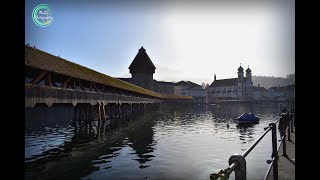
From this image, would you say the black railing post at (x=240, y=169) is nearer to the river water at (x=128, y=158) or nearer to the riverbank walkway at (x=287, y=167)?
the riverbank walkway at (x=287, y=167)

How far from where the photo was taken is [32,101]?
1212 centimetres

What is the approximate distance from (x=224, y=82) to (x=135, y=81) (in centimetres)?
6102

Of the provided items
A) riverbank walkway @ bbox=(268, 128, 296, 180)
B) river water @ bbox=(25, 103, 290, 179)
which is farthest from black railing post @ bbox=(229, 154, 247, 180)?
river water @ bbox=(25, 103, 290, 179)

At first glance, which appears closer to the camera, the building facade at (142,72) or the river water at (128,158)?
the river water at (128,158)

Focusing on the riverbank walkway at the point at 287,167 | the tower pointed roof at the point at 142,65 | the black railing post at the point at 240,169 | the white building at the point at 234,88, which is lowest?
the riverbank walkway at the point at 287,167

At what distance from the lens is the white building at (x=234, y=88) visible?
108 metres

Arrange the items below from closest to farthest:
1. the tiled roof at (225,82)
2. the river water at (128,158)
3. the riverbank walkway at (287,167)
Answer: the riverbank walkway at (287,167)
the river water at (128,158)
the tiled roof at (225,82)

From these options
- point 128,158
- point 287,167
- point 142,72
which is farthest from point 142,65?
point 287,167

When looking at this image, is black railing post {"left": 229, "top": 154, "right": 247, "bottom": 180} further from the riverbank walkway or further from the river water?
the river water

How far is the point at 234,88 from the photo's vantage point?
372 ft

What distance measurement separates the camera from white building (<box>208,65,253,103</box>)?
4257 inches

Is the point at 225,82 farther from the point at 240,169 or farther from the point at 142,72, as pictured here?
the point at 240,169

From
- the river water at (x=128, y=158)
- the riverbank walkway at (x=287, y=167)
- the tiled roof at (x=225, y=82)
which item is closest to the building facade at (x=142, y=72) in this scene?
the tiled roof at (x=225, y=82)
